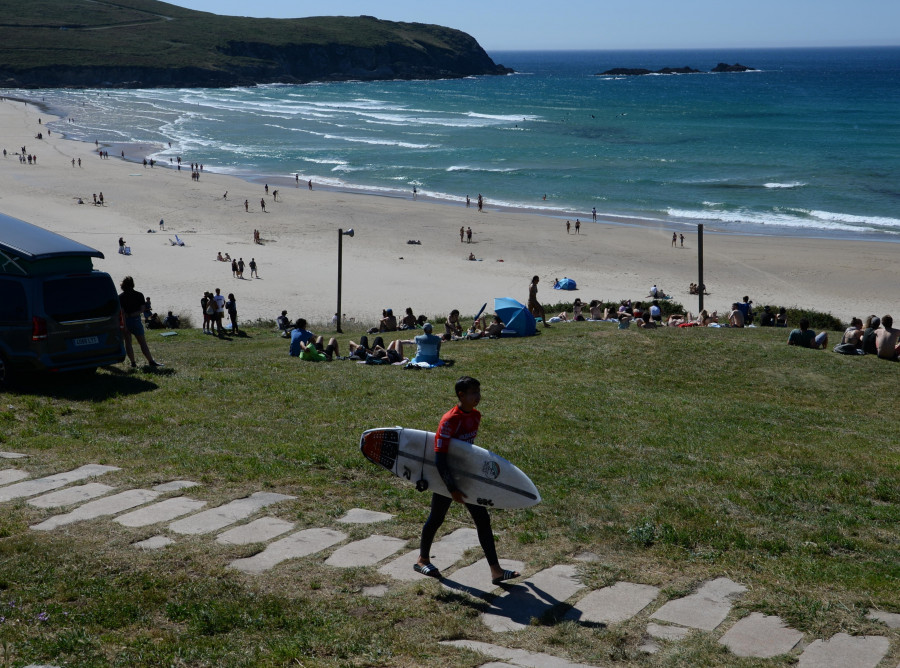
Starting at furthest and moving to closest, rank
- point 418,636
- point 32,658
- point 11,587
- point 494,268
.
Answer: point 494,268 → point 11,587 → point 418,636 → point 32,658

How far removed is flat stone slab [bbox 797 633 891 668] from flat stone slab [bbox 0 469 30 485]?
6755mm

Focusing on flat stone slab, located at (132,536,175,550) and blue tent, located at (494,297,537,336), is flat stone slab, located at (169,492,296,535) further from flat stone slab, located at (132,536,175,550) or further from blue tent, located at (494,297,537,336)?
blue tent, located at (494,297,537,336)

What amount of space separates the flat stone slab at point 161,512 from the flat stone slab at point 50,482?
1.11m

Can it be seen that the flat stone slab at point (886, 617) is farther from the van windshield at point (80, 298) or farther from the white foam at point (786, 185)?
the white foam at point (786, 185)

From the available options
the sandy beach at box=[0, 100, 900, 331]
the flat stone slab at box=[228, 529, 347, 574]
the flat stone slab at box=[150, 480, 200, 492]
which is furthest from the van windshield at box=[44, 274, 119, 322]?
the sandy beach at box=[0, 100, 900, 331]

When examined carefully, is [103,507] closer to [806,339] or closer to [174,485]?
[174,485]

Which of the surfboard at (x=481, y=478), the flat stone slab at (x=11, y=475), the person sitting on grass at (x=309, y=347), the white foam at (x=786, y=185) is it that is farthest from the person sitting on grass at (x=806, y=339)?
the white foam at (x=786, y=185)

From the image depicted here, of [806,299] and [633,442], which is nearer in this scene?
[633,442]

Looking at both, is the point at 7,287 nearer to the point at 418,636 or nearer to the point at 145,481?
the point at 145,481

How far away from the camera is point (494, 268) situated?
3678 cm

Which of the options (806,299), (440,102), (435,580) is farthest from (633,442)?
(440,102)

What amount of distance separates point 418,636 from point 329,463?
354 cm

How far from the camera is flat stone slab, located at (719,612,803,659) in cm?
484

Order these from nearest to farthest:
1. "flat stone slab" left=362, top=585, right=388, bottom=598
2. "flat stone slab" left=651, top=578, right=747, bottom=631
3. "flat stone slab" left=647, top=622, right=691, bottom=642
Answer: "flat stone slab" left=647, top=622, right=691, bottom=642 < "flat stone slab" left=651, top=578, right=747, bottom=631 < "flat stone slab" left=362, top=585, right=388, bottom=598
